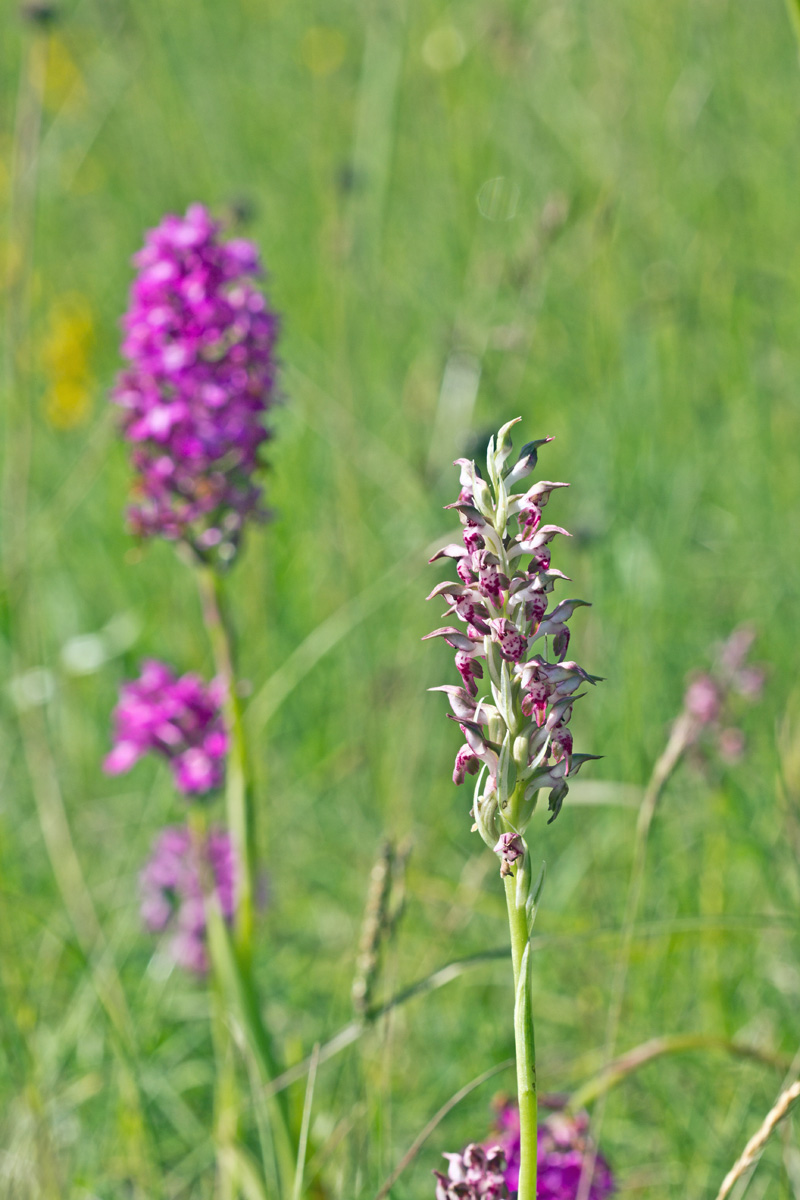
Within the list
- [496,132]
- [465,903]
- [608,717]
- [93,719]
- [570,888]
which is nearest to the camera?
[465,903]

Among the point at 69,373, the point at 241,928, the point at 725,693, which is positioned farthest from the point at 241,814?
the point at 69,373

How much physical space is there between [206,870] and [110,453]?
2.64m

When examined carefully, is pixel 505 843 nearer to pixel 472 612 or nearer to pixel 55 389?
pixel 472 612

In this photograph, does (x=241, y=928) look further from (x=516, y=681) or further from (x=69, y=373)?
(x=69, y=373)

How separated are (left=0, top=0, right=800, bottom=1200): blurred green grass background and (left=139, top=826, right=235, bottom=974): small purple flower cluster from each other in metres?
0.10

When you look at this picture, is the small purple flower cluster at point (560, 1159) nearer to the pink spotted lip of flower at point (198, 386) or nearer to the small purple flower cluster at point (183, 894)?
the pink spotted lip of flower at point (198, 386)

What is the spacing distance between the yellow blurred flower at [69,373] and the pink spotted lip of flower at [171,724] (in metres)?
2.89

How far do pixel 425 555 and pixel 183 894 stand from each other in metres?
1.06

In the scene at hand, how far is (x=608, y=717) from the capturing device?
10.3 ft

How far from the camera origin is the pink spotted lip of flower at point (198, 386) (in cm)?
205

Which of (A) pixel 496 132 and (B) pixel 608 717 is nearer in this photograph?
(B) pixel 608 717

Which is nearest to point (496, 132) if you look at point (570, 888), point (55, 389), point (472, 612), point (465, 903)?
point (55, 389)

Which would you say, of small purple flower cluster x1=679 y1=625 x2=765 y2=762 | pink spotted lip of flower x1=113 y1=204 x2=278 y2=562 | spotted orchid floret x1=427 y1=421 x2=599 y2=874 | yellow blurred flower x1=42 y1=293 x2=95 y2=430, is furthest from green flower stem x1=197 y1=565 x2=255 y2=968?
yellow blurred flower x1=42 y1=293 x2=95 y2=430

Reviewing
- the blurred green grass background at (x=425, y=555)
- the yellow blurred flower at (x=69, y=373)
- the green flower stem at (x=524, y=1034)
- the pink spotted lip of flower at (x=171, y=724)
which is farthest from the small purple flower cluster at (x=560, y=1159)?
the yellow blurred flower at (x=69, y=373)
